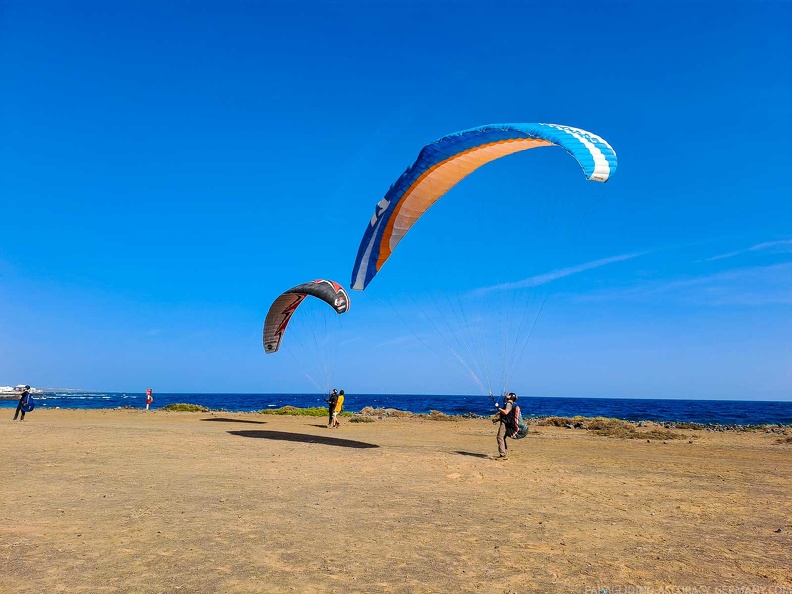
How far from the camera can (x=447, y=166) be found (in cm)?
1433

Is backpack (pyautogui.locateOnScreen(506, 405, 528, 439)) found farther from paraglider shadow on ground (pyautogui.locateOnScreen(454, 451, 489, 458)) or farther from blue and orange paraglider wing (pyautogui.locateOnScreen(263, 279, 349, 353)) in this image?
blue and orange paraglider wing (pyautogui.locateOnScreen(263, 279, 349, 353))

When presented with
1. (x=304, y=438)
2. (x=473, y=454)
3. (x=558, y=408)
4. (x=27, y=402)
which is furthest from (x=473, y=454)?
(x=558, y=408)

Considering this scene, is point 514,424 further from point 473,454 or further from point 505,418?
point 473,454

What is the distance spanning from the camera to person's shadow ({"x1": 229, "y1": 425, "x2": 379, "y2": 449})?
674 inches

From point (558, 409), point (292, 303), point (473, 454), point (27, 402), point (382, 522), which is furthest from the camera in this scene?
point (558, 409)

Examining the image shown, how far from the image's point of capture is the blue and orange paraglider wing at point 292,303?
1984cm

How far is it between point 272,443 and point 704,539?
12.8 m

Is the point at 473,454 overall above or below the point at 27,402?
below

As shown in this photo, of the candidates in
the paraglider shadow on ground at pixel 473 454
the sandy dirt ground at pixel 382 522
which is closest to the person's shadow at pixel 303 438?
the sandy dirt ground at pixel 382 522

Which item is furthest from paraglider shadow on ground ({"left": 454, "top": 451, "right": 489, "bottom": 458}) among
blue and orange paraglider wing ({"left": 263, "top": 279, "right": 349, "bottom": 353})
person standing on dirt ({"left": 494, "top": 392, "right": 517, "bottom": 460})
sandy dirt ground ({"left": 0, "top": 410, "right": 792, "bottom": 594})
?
blue and orange paraglider wing ({"left": 263, "top": 279, "right": 349, "bottom": 353})

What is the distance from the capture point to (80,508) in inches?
313

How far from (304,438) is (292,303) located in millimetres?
6198

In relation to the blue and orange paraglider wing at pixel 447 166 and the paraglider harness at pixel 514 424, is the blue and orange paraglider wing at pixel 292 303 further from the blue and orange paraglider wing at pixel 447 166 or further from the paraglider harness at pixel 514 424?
the paraglider harness at pixel 514 424

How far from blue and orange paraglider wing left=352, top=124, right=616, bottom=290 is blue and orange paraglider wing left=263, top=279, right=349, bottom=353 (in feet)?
13.3
